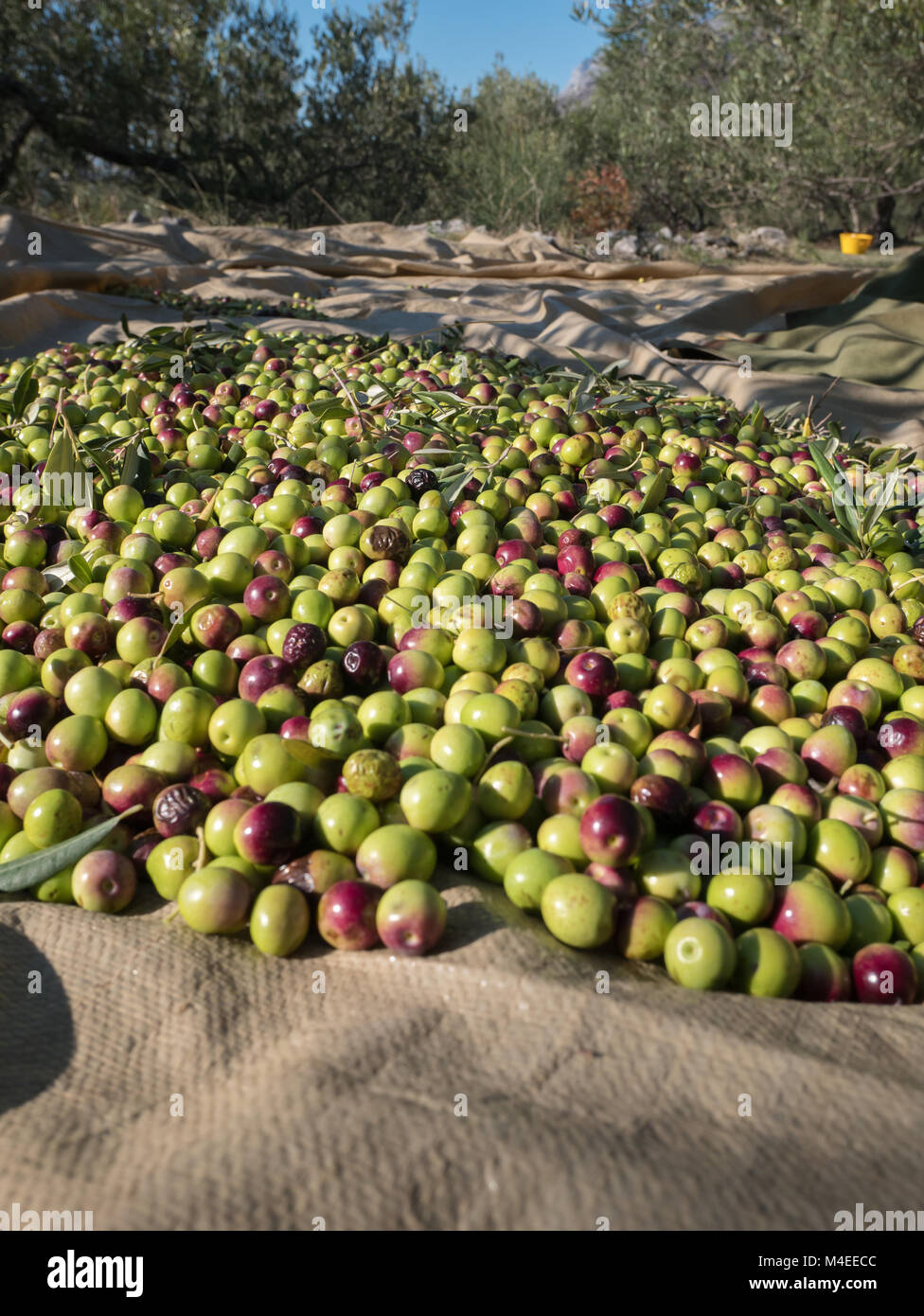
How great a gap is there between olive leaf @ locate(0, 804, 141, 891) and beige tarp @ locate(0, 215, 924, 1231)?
50 mm

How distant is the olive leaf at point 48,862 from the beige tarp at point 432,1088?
50mm

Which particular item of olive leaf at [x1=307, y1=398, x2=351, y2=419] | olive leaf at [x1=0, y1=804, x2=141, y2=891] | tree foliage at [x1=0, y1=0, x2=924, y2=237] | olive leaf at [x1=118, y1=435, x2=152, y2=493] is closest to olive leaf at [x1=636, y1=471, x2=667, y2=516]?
olive leaf at [x1=307, y1=398, x2=351, y2=419]

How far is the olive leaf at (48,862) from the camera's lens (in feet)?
6.03

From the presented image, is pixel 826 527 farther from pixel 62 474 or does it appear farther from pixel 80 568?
pixel 62 474

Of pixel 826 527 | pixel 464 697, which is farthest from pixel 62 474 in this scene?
pixel 826 527

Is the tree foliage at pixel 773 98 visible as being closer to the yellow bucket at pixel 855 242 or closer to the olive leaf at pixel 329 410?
the yellow bucket at pixel 855 242

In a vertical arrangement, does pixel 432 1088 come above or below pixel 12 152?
below

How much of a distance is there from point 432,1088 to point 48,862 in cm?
97

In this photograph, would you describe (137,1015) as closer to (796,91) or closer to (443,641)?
(443,641)

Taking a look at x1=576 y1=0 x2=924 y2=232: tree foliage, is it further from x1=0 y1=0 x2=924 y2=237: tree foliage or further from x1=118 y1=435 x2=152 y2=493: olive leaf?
x1=118 y1=435 x2=152 y2=493: olive leaf

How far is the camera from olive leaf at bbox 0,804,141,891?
6.03 feet

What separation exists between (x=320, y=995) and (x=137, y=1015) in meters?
0.33

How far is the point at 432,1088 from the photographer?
4.51 ft

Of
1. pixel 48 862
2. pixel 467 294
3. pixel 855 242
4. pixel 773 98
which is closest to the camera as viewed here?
pixel 48 862
